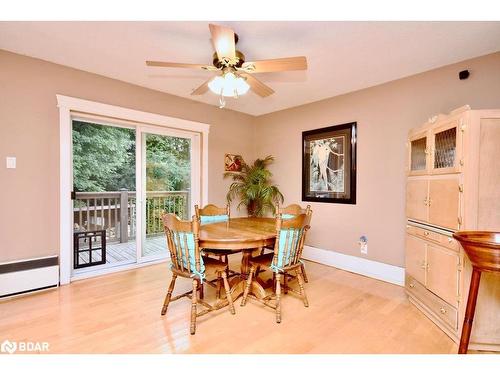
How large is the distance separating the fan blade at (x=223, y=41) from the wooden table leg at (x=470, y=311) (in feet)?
7.27

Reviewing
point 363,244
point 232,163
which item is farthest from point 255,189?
point 363,244

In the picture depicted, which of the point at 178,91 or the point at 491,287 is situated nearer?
the point at 491,287

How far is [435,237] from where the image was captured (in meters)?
2.14

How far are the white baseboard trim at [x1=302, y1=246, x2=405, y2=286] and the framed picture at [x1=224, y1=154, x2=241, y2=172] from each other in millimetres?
1790

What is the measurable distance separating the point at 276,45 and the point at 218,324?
2.48 m

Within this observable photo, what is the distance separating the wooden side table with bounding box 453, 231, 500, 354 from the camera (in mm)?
1541

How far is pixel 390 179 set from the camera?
3.11m

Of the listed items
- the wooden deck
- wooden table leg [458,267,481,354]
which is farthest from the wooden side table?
the wooden deck

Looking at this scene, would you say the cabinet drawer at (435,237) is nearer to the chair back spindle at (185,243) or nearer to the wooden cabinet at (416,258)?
the wooden cabinet at (416,258)

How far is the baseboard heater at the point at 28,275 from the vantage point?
2481mm
